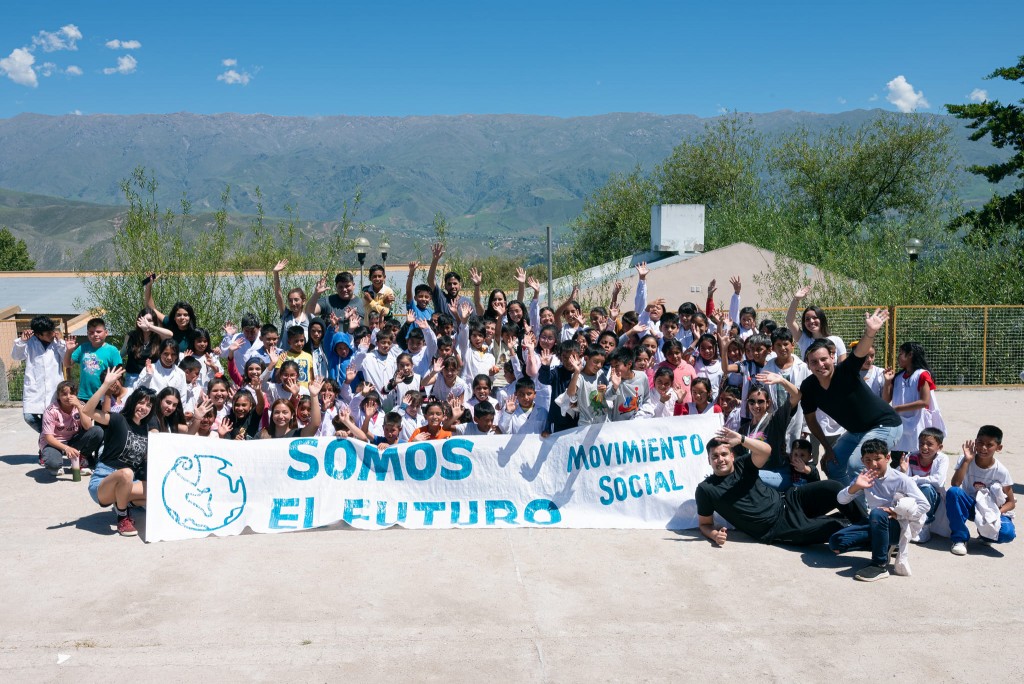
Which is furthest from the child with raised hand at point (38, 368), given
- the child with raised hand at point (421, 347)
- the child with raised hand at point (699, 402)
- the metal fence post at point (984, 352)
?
the metal fence post at point (984, 352)

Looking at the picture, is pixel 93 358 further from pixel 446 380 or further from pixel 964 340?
pixel 964 340

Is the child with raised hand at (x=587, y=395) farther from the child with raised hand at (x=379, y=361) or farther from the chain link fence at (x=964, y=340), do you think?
the chain link fence at (x=964, y=340)

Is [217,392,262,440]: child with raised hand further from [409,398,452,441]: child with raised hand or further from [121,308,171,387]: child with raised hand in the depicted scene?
[121,308,171,387]: child with raised hand

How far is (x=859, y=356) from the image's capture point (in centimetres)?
718

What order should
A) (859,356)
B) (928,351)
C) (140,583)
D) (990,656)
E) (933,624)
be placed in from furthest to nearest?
(928,351) < (859,356) < (140,583) < (933,624) < (990,656)

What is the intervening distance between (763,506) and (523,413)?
2.37m

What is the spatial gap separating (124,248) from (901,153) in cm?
3914

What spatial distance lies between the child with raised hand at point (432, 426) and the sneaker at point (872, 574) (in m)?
3.64

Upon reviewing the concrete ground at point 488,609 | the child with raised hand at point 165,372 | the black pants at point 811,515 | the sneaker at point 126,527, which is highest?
the child with raised hand at point 165,372

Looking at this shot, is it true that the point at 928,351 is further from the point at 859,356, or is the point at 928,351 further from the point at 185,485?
the point at 185,485

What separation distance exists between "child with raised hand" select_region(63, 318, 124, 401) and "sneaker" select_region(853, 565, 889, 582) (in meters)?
7.63

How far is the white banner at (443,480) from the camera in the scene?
24.8 ft

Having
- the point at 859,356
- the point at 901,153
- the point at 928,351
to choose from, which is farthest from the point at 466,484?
the point at 901,153

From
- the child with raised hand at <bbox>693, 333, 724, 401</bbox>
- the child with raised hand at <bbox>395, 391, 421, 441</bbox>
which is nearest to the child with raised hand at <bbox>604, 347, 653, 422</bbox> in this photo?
the child with raised hand at <bbox>693, 333, 724, 401</bbox>
